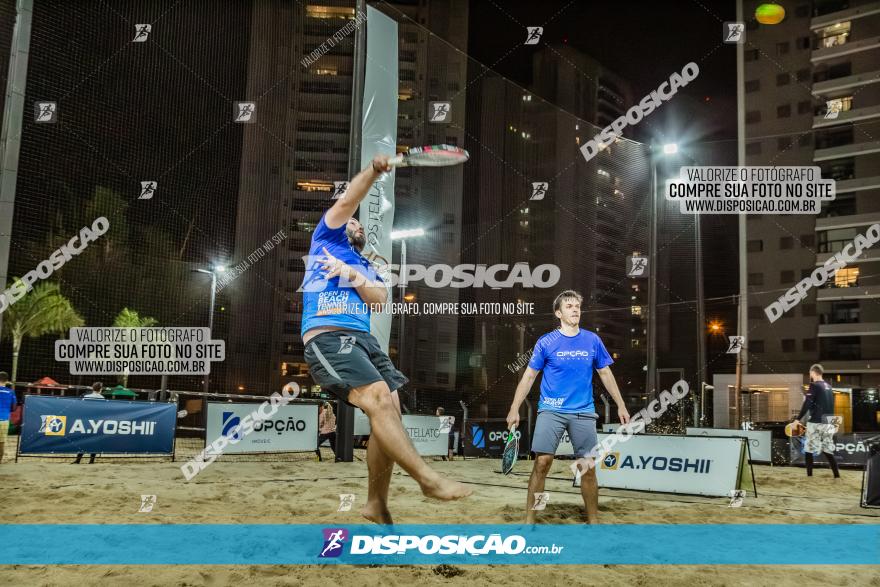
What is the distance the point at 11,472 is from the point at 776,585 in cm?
861

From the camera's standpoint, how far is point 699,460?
7.27 meters

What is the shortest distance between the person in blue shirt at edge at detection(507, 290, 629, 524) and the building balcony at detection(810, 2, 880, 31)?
50.5m

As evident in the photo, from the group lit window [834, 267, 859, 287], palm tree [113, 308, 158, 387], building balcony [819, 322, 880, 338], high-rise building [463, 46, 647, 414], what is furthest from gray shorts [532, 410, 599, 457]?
lit window [834, 267, 859, 287]

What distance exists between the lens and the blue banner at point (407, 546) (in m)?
3.52

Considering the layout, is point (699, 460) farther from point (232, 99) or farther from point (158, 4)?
point (158, 4)

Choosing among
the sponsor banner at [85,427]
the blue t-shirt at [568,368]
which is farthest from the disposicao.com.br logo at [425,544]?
the sponsor banner at [85,427]

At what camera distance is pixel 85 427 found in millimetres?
9797

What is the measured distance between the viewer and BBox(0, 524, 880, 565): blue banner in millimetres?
3523

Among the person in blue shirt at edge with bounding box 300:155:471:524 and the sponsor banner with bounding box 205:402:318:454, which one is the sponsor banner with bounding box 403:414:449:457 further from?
the person in blue shirt at edge with bounding box 300:155:471:524

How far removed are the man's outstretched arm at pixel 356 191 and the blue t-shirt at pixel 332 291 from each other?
0.36 ft

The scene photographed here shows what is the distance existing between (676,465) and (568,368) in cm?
309

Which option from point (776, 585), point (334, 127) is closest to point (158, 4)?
point (776, 585)

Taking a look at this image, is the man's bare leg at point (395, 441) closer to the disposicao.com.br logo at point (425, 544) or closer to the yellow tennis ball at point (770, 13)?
the disposicao.com.br logo at point (425, 544)

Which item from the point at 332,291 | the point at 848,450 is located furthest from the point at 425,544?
the point at 848,450
